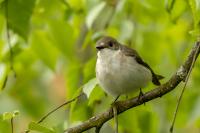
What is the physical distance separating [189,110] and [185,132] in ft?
8.99

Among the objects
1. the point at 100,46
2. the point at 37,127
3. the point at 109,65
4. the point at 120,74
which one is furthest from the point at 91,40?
the point at 37,127

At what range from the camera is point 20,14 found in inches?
165

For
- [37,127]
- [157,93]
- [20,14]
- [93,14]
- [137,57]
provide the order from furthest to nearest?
[137,57], [93,14], [20,14], [157,93], [37,127]

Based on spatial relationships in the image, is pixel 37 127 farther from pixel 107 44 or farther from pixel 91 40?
pixel 91 40

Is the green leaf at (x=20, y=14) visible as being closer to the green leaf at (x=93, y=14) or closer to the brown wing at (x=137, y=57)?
the green leaf at (x=93, y=14)

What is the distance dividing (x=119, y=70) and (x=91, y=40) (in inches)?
26.2

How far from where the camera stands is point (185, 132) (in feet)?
25.4

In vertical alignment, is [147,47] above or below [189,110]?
above

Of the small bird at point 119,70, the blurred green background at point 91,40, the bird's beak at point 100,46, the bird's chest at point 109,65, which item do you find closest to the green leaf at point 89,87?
the blurred green background at point 91,40

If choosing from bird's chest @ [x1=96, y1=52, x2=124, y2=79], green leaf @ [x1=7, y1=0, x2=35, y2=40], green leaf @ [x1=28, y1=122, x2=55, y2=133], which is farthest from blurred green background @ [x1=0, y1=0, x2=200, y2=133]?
green leaf @ [x1=28, y1=122, x2=55, y2=133]

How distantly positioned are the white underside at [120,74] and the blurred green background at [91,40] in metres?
0.08

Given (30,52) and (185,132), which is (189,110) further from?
(185,132)

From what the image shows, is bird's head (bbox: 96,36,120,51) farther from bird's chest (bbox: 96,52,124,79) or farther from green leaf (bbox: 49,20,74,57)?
green leaf (bbox: 49,20,74,57)

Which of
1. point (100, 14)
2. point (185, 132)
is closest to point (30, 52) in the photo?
point (100, 14)
